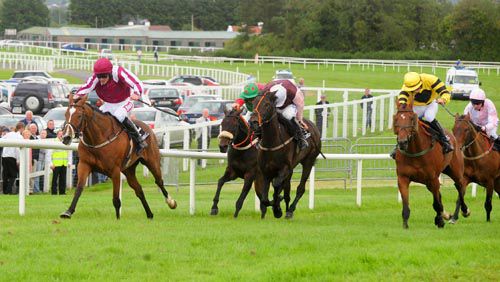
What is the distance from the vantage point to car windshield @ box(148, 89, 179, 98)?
4189 centimetres

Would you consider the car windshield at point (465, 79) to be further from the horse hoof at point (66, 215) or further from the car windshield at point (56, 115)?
the horse hoof at point (66, 215)

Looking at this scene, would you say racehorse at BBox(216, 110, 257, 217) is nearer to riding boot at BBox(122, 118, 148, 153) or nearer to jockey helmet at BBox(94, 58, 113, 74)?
riding boot at BBox(122, 118, 148, 153)

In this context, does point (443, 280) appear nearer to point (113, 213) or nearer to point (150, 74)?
point (113, 213)

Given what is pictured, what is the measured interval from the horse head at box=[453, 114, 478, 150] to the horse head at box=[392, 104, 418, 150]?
2.21m

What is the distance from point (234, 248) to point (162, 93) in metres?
31.7

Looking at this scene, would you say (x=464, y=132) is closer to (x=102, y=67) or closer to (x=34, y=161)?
(x=102, y=67)

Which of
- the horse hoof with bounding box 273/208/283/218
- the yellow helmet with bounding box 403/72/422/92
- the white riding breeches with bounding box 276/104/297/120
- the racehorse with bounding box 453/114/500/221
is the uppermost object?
the yellow helmet with bounding box 403/72/422/92

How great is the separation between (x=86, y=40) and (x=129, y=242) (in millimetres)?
129800

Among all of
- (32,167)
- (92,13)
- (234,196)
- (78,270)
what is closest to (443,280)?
(78,270)

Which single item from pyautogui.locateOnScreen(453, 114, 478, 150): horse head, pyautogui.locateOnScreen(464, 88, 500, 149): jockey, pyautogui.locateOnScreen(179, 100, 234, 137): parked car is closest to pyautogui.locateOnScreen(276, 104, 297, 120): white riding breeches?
pyautogui.locateOnScreen(453, 114, 478, 150): horse head

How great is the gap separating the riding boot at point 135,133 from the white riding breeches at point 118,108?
0.28 feet

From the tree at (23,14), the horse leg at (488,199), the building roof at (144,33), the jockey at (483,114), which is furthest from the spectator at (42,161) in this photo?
the tree at (23,14)

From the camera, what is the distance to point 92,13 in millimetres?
167375

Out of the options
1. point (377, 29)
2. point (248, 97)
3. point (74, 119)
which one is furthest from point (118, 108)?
point (377, 29)
